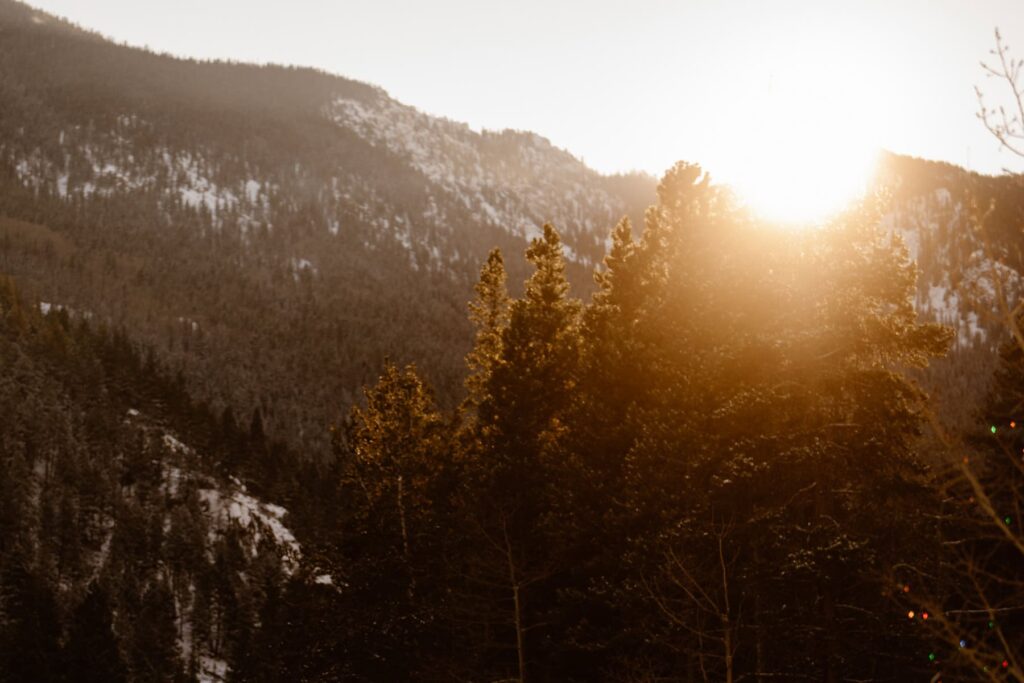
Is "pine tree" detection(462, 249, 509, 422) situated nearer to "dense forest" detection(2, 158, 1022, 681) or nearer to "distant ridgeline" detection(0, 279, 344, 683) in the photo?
"dense forest" detection(2, 158, 1022, 681)

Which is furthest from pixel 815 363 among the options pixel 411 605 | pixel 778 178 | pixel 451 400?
pixel 451 400

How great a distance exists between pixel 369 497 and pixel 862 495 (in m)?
13.5

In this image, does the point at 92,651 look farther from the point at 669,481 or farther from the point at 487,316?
the point at 669,481

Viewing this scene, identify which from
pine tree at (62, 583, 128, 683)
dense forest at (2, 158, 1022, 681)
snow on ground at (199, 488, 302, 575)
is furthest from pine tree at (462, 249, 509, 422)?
snow on ground at (199, 488, 302, 575)

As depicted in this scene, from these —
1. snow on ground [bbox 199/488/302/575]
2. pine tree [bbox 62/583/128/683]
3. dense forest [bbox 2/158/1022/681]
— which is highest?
dense forest [bbox 2/158/1022/681]

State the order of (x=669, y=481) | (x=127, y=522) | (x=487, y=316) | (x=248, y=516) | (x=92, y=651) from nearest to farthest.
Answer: (x=669, y=481)
(x=487, y=316)
(x=92, y=651)
(x=127, y=522)
(x=248, y=516)

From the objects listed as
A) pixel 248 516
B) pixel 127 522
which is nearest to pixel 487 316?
pixel 127 522

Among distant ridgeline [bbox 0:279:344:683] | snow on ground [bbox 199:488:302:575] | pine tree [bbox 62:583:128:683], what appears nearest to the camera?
pine tree [bbox 62:583:128:683]

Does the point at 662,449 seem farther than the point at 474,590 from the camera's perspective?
No

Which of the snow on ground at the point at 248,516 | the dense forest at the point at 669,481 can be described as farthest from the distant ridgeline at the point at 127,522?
the dense forest at the point at 669,481

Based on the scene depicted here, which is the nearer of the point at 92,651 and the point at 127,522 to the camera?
the point at 92,651

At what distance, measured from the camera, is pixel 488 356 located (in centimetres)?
2019

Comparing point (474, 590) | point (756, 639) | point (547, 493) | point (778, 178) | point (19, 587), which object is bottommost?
point (19, 587)

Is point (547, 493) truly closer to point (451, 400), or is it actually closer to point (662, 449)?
point (662, 449)
